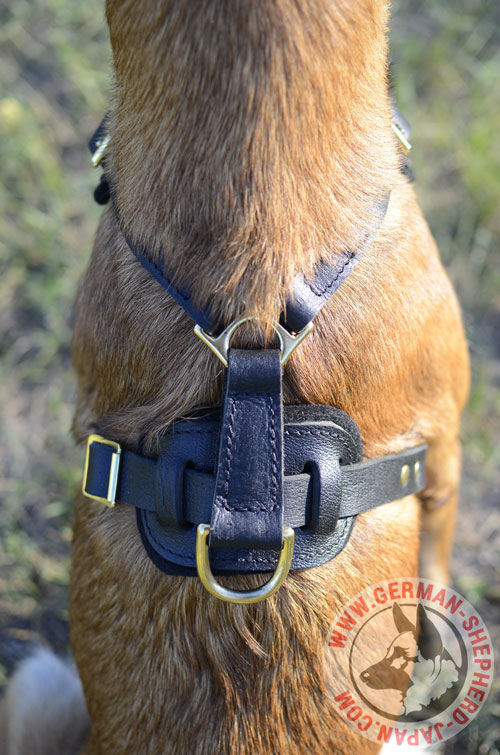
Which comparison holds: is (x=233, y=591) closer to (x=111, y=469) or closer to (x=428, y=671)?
(x=111, y=469)

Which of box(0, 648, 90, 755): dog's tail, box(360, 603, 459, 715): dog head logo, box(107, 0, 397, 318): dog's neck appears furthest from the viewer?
box(360, 603, 459, 715): dog head logo

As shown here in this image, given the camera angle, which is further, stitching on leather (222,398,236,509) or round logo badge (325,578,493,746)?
round logo badge (325,578,493,746)

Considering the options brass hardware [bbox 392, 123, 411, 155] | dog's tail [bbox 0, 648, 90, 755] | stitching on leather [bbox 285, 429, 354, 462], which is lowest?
dog's tail [bbox 0, 648, 90, 755]

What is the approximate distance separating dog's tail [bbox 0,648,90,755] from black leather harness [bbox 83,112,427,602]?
829 millimetres

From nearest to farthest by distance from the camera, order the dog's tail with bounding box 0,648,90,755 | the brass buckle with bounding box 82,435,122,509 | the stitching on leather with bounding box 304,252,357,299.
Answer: the stitching on leather with bounding box 304,252,357,299 < the brass buckle with bounding box 82,435,122,509 < the dog's tail with bounding box 0,648,90,755

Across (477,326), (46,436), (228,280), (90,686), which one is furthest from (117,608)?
(477,326)

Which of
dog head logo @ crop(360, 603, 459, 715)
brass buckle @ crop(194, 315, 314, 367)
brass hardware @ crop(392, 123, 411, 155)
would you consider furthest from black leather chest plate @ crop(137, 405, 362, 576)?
dog head logo @ crop(360, 603, 459, 715)

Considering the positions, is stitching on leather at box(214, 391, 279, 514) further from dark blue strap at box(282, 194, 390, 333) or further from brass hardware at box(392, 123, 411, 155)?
brass hardware at box(392, 123, 411, 155)

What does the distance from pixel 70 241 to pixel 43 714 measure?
1954mm

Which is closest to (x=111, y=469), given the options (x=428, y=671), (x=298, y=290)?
(x=298, y=290)

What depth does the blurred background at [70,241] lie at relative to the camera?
252cm

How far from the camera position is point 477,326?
2.94 meters

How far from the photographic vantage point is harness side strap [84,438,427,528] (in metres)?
1.21

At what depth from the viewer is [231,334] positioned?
118cm
